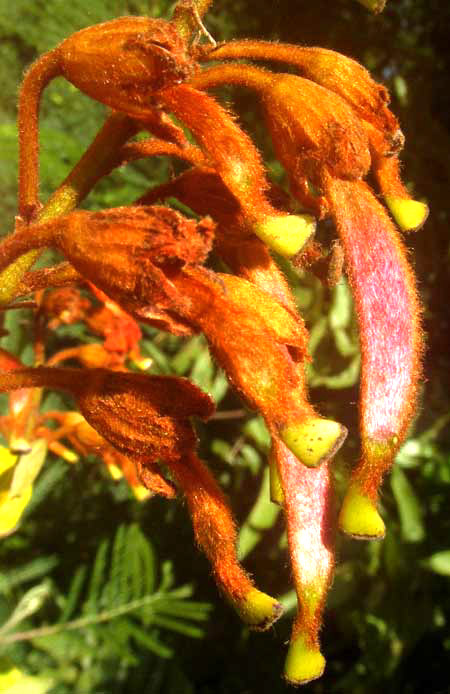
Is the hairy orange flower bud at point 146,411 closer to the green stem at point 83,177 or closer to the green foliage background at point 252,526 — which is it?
the green stem at point 83,177

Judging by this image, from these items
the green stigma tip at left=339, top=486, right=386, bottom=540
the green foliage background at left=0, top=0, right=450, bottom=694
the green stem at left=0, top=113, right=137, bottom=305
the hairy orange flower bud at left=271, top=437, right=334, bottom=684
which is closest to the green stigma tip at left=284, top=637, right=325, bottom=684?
the hairy orange flower bud at left=271, top=437, right=334, bottom=684

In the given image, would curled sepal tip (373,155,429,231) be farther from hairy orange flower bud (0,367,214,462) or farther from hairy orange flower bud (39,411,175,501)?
hairy orange flower bud (39,411,175,501)

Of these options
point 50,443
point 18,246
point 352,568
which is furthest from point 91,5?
point 352,568

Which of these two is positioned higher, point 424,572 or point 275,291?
point 275,291

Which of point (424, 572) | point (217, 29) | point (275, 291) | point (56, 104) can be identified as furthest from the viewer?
point (56, 104)

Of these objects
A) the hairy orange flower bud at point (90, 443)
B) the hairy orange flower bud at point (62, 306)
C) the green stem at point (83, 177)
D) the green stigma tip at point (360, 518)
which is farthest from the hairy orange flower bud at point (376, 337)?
the hairy orange flower bud at point (62, 306)

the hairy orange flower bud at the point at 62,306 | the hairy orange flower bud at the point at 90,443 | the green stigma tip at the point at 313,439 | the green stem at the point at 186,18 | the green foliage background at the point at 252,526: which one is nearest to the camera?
the green stigma tip at the point at 313,439

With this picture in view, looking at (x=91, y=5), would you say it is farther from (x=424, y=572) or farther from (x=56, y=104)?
(x=424, y=572)
